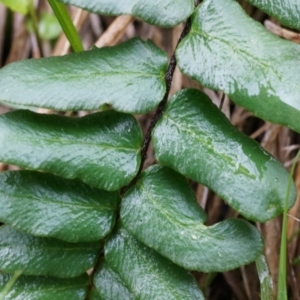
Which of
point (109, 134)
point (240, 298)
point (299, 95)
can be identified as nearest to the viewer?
point (299, 95)

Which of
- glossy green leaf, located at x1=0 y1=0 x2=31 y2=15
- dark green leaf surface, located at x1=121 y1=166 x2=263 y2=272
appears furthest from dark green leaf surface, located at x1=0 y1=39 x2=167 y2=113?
glossy green leaf, located at x1=0 y1=0 x2=31 y2=15

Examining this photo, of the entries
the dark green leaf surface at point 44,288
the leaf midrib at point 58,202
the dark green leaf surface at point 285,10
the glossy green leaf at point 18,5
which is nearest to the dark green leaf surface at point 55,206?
the leaf midrib at point 58,202

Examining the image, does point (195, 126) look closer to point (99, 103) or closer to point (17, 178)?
point (99, 103)

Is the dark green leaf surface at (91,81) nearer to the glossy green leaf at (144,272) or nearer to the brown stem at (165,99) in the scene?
the brown stem at (165,99)

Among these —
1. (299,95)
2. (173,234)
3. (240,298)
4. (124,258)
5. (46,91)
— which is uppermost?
(299,95)

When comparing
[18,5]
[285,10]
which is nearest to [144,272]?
[285,10]

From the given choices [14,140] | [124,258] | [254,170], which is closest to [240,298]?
[124,258]

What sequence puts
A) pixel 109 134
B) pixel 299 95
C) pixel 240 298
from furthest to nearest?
pixel 240 298 → pixel 109 134 → pixel 299 95
